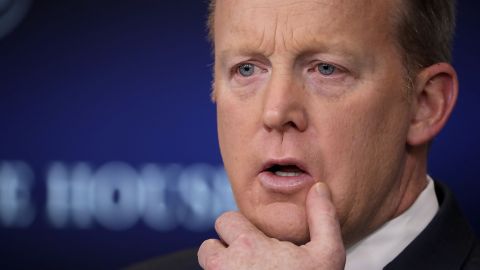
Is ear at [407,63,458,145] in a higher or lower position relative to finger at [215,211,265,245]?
higher

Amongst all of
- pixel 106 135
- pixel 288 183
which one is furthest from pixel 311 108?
pixel 106 135

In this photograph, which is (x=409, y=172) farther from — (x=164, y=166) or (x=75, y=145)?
(x=75, y=145)

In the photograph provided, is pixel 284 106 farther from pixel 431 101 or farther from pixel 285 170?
pixel 431 101

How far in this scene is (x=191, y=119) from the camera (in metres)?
4.04

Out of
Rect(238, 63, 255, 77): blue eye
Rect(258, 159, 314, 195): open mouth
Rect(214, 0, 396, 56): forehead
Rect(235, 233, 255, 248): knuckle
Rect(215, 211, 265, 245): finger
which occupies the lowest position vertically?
Rect(235, 233, 255, 248): knuckle

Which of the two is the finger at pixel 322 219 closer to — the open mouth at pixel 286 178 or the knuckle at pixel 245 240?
the open mouth at pixel 286 178

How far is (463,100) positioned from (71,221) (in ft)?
5.66

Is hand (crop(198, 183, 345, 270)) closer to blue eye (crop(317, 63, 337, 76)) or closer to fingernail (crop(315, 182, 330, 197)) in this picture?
fingernail (crop(315, 182, 330, 197))

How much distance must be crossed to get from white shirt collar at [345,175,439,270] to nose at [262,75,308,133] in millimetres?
424

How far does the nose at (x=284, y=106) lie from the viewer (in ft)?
7.77

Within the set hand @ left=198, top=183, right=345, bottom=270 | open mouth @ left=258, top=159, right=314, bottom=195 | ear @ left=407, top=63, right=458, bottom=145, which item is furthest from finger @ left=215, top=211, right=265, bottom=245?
ear @ left=407, top=63, right=458, bottom=145

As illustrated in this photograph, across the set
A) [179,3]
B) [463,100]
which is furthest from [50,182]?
[463,100]

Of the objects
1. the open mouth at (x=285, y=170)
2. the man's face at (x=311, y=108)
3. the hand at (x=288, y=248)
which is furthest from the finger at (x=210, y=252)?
the open mouth at (x=285, y=170)

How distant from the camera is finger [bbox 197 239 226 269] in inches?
95.4
